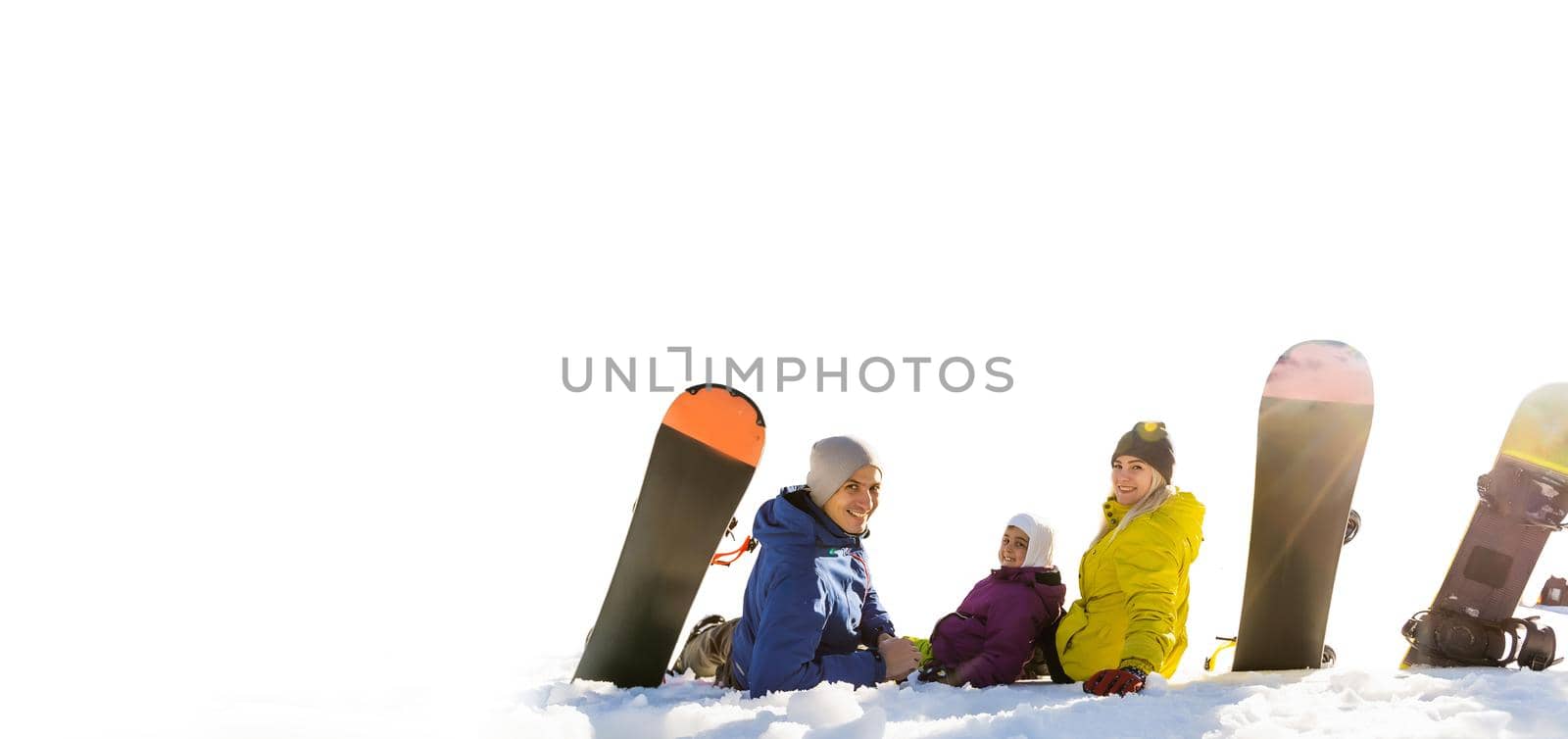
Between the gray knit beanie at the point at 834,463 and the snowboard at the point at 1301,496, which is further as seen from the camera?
the snowboard at the point at 1301,496

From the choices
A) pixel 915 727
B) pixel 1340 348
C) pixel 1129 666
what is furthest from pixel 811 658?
pixel 1340 348

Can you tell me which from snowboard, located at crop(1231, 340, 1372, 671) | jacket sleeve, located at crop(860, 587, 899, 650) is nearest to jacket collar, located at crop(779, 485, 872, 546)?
jacket sleeve, located at crop(860, 587, 899, 650)

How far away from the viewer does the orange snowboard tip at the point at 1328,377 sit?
471cm

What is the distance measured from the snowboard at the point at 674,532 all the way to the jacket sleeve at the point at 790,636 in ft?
2.54

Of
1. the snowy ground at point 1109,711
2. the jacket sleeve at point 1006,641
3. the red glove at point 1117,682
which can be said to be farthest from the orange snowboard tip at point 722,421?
the red glove at point 1117,682

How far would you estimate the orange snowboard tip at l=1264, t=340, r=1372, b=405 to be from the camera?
471 cm

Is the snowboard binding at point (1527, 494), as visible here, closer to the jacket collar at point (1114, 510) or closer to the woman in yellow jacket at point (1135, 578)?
the woman in yellow jacket at point (1135, 578)

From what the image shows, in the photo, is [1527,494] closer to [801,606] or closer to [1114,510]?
[1114,510]

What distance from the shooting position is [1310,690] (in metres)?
3.90

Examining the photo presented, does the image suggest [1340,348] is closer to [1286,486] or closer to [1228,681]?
[1286,486]

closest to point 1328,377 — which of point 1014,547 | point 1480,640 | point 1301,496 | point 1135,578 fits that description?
point 1301,496

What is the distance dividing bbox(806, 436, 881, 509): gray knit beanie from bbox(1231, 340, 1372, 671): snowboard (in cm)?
174

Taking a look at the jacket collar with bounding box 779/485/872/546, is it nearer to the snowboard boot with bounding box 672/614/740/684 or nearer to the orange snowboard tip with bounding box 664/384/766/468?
the orange snowboard tip with bounding box 664/384/766/468

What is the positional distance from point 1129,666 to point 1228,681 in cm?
69
